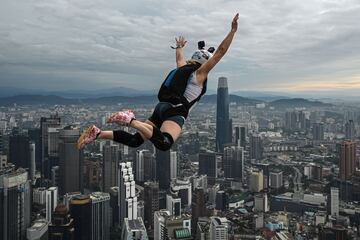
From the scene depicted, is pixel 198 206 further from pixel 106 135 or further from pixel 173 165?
pixel 106 135

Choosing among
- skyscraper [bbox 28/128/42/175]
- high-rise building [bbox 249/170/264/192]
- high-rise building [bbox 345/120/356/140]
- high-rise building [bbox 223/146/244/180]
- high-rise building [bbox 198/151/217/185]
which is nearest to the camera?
high-rise building [bbox 249/170/264/192]

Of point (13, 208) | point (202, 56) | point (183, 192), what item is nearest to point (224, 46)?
point (202, 56)

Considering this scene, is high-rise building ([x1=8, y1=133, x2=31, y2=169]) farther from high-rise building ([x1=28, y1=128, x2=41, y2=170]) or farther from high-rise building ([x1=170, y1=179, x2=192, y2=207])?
high-rise building ([x1=170, y1=179, x2=192, y2=207])

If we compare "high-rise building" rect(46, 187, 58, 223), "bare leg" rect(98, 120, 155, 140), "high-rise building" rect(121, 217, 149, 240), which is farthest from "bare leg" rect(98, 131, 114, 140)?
"high-rise building" rect(46, 187, 58, 223)

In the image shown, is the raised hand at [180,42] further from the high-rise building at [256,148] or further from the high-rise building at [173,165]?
Answer: the high-rise building at [256,148]

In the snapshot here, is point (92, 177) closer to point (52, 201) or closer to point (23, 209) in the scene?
point (52, 201)

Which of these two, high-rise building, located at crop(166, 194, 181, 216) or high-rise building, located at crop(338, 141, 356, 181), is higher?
high-rise building, located at crop(338, 141, 356, 181)

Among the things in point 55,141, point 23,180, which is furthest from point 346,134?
point 23,180
